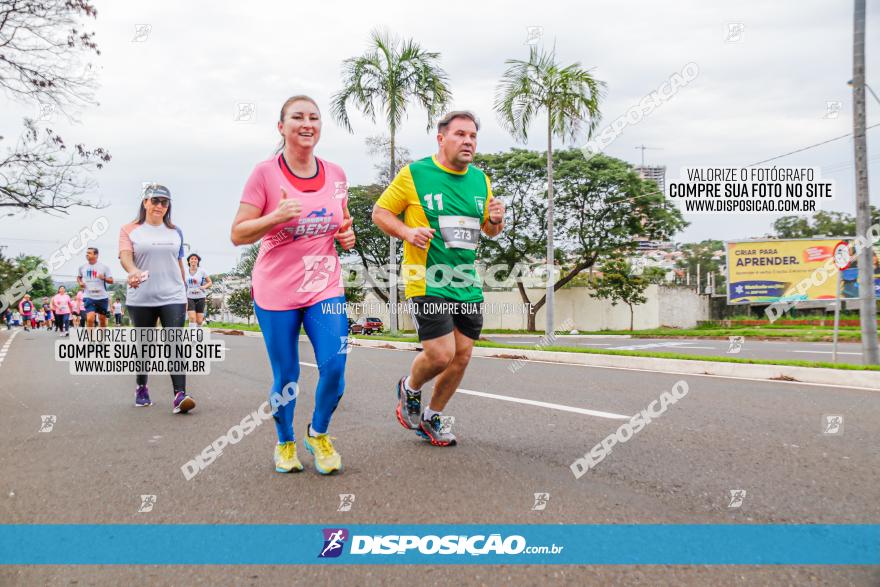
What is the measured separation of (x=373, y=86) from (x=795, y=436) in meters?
18.8

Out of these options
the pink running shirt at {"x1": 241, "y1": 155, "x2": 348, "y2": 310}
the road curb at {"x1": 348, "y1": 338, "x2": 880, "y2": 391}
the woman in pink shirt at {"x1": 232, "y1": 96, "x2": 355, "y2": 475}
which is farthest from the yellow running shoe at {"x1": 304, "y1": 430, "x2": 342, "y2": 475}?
the road curb at {"x1": 348, "y1": 338, "x2": 880, "y2": 391}

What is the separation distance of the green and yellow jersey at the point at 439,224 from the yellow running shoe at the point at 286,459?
116 cm

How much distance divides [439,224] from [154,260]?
3.31 metres

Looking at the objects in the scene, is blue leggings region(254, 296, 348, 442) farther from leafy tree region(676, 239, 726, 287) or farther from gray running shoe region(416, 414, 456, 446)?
leafy tree region(676, 239, 726, 287)

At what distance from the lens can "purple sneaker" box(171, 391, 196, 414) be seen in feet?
18.3

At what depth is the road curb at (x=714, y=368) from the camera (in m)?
8.00

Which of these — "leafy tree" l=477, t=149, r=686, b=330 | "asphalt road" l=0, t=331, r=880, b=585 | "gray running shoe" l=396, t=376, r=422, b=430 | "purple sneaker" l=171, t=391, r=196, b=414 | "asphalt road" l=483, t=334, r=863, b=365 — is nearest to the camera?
"asphalt road" l=0, t=331, r=880, b=585

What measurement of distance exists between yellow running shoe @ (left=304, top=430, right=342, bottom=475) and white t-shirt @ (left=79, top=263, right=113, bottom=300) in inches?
331

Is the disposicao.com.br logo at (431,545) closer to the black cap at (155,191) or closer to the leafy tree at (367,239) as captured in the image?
the black cap at (155,191)

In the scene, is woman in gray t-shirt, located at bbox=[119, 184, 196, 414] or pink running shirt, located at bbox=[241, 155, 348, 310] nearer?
pink running shirt, located at bbox=[241, 155, 348, 310]

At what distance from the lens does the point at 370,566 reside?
7.44ft

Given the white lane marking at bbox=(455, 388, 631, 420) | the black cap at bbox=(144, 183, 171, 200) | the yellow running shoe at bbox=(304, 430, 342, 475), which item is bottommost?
the white lane marking at bbox=(455, 388, 631, 420)

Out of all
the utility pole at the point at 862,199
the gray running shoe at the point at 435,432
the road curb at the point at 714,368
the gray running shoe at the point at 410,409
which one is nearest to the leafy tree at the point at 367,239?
the road curb at the point at 714,368

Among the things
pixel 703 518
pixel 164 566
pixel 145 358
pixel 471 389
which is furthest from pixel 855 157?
pixel 164 566
